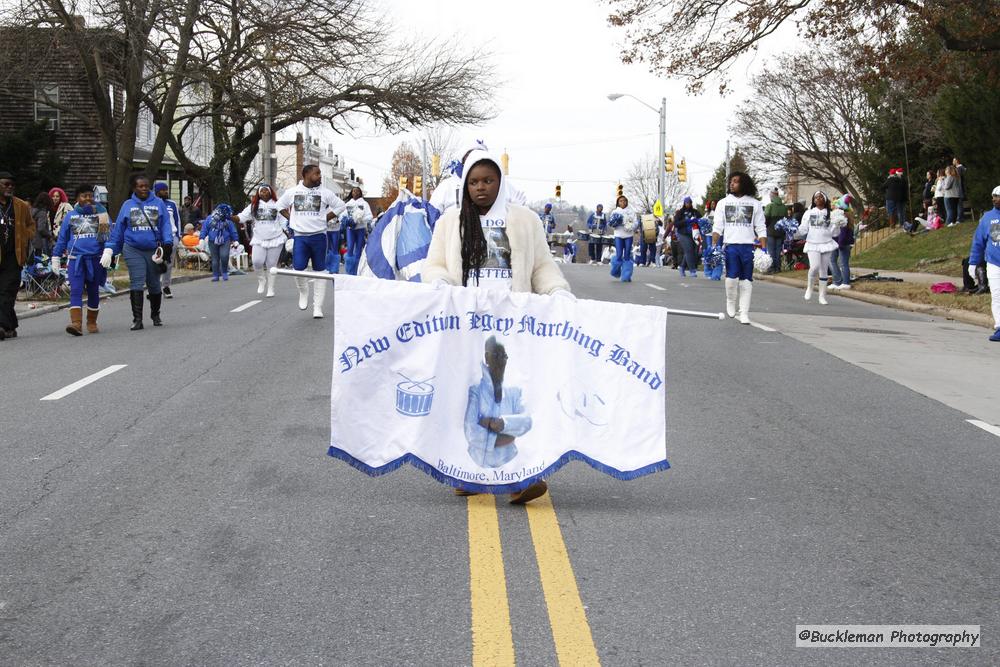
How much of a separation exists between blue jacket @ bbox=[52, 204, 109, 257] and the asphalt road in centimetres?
520

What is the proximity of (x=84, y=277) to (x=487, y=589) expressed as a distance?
11841mm

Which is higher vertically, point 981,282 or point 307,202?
point 307,202

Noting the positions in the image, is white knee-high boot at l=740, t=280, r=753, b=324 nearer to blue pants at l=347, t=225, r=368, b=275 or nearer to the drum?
blue pants at l=347, t=225, r=368, b=275

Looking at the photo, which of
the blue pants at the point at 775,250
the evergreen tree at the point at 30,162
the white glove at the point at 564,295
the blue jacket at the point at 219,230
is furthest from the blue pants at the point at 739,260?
the evergreen tree at the point at 30,162

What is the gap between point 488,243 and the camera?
654 cm

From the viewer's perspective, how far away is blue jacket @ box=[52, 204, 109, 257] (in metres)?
15.6

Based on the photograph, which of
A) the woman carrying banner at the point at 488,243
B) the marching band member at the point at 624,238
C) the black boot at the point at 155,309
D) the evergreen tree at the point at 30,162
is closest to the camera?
the woman carrying banner at the point at 488,243

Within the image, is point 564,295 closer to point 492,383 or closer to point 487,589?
point 492,383

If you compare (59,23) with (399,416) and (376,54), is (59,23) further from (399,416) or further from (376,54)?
(399,416)

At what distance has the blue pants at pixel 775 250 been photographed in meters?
33.1

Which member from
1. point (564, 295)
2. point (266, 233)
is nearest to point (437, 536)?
point (564, 295)

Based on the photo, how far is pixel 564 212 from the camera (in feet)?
252

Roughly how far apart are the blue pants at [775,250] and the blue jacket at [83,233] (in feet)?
69.1

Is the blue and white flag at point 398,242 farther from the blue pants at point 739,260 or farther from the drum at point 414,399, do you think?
the blue pants at point 739,260
